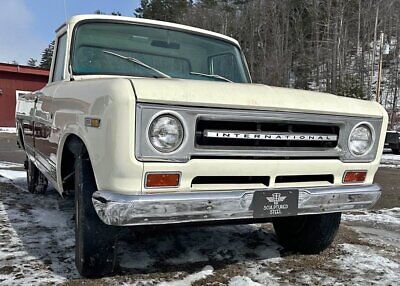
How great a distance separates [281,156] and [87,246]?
1.38 metres

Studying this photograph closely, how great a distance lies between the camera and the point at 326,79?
154ft

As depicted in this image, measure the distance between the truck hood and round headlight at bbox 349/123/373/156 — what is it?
4.2 inches

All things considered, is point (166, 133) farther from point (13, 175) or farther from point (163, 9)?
point (163, 9)

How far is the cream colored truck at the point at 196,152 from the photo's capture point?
2.65 m

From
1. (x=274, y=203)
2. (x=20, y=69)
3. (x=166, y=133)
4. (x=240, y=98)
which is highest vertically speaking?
(x=20, y=69)

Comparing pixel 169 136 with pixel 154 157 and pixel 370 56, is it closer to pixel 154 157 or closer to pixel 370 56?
pixel 154 157

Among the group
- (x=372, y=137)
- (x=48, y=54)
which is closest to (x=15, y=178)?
(x=372, y=137)

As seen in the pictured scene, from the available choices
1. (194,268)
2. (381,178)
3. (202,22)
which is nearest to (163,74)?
(194,268)

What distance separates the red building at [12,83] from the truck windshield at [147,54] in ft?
90.1

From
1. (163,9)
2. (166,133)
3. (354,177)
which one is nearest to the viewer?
(166,133)

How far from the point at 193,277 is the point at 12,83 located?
30.2 m

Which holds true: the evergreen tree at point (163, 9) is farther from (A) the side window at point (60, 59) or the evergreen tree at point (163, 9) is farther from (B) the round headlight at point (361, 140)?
(B) the round headlight at point (361, 140)

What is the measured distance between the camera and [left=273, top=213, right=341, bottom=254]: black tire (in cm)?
393

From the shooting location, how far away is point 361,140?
133 inches
